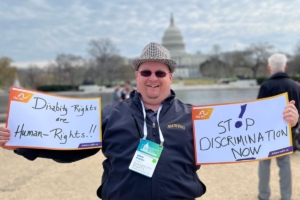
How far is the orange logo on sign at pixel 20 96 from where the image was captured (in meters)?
2.52

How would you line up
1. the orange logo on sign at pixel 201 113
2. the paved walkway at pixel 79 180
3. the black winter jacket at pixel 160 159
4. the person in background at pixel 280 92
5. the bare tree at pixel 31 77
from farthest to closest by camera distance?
1. the bare tree at pixel 31 77
2. the paved walkway at pixel 79 180
3. the person in background at pixel 280 92
4. the orange logo on sign at pixel 201 113
5. the black winter jacket at pixel 160 159

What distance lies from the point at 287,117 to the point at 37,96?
2.09 m

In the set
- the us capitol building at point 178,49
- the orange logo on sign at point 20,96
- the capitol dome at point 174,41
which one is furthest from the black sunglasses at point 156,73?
the capitol dome at point 174,41

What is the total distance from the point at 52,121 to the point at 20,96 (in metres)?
0.33

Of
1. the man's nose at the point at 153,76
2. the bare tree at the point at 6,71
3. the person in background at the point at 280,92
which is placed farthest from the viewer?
the bare tree at the point at 6,71

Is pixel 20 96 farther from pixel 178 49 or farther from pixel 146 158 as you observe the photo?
pixel 178 49

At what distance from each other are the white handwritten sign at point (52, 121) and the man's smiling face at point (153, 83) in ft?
1.48

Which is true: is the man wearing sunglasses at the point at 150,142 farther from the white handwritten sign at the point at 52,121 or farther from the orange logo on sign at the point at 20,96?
the orange logo on sign at the point at 20,96

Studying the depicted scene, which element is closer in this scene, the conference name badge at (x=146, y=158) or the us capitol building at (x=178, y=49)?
the conference name badge at (x=146, y=158)

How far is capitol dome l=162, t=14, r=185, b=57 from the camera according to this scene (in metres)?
110

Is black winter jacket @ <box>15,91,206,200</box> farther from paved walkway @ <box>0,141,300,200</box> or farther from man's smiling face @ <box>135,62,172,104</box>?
paved walkway @ <box>0,141,300,200</box>

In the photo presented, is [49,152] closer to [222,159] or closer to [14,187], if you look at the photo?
[222,159]

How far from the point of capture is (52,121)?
2629 millimetres

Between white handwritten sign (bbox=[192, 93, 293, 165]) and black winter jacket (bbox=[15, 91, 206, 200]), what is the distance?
22 cm
